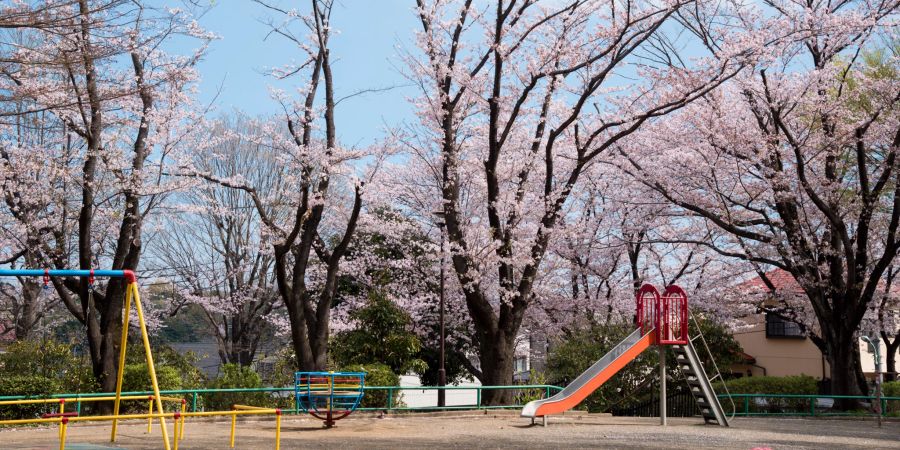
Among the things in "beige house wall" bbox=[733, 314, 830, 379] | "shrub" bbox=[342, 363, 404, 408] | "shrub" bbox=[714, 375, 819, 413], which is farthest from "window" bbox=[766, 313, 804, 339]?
"shrub" bbox=[342, 363, 404, 408]

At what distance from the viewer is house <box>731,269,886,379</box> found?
37281 mm

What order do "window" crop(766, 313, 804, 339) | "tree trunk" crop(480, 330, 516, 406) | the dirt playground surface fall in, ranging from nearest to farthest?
the dirt playground surface, "tree trunk" crop(480, 330, 516, 406), "window" crop(766, 313, 804, 339)

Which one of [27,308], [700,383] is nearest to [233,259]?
[27,308]

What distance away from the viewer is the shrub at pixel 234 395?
1922 centimetres

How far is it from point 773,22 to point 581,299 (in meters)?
12.0

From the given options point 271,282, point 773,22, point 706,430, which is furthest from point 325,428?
point 271,282

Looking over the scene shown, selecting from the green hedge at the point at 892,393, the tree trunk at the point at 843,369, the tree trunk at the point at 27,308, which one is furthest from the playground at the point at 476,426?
the tree trunk at the point at 27,308

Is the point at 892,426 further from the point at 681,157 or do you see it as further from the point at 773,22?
the point at 773,22

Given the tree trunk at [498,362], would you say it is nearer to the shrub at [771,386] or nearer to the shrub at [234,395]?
the shrub at [234,395]

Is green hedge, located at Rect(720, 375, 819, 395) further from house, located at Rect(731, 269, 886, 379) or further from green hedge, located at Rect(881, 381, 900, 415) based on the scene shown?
house, located at Rect(731, 269, 886, 379)

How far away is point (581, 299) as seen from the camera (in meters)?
29.5

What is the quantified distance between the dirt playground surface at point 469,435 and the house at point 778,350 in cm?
1909

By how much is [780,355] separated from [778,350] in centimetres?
25

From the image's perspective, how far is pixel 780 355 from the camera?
38.9 metres
